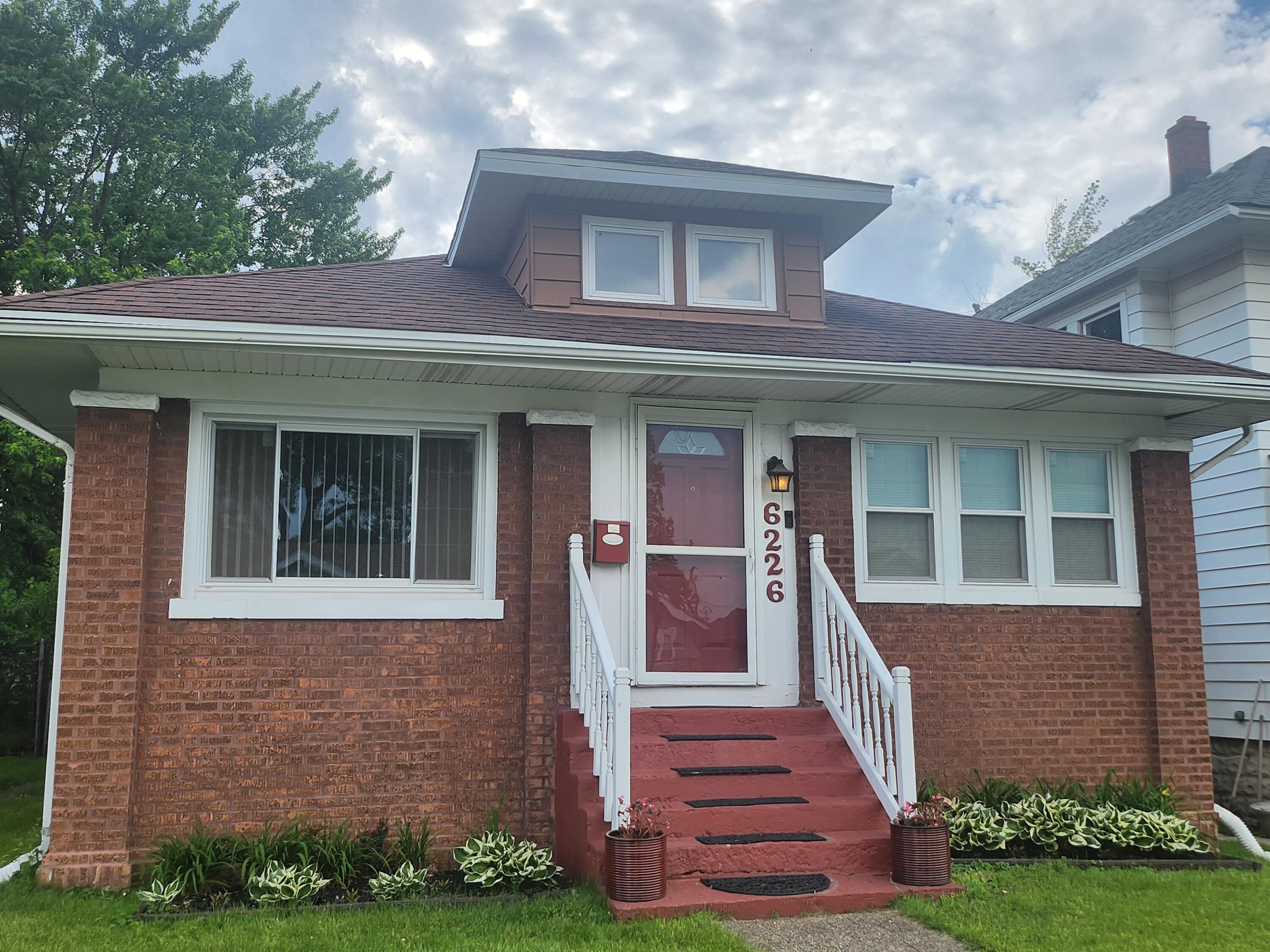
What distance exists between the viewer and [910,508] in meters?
8.45

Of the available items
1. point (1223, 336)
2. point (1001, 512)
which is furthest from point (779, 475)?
point (1223, 336)

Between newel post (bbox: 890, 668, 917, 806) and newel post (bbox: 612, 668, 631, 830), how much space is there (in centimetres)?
168

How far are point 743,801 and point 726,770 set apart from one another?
0.30 meters

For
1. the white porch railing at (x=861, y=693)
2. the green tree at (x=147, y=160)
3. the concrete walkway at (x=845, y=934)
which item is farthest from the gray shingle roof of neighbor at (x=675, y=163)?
the green tree at (x=147, y=160)

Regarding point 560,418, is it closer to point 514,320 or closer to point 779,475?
point 514,320

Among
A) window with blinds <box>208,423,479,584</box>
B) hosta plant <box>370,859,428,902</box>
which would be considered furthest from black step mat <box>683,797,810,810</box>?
window with blinds <box>208,423,479,584</box>

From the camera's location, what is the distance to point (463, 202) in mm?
9141

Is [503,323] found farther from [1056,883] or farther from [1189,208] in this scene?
[1189,208]

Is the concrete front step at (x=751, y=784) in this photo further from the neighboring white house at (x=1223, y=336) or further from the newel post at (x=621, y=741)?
the neighboring white house at (x=1223, y=336)

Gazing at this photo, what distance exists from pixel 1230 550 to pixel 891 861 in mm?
6311

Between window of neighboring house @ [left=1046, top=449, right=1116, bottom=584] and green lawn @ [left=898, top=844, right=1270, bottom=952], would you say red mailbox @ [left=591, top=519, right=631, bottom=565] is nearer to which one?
green lawn @ [left=898, top=844, right=1270, bottom=952]

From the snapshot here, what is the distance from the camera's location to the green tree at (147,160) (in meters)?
17.6

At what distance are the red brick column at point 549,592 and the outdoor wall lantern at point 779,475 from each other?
1.38 m

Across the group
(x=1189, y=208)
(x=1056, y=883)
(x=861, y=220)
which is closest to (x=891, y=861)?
(x=1056, y=883)
